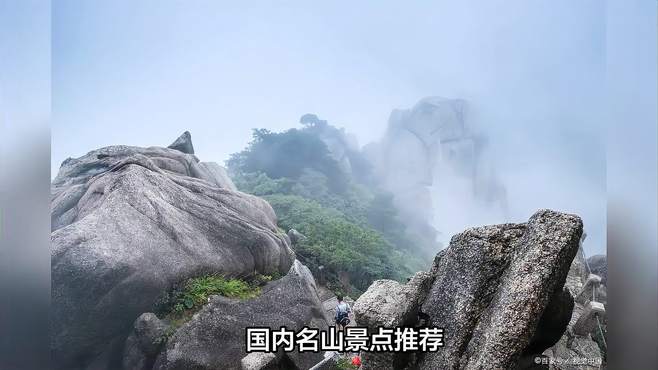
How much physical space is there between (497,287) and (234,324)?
123 inches

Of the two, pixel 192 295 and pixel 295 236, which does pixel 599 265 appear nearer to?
pixel 295 236

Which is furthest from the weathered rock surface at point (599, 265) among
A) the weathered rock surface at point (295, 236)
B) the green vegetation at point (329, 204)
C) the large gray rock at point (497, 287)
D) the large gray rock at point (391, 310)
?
the weathered rock surface at point (295, 236)

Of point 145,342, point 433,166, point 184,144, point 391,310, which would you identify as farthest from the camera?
point 433,166

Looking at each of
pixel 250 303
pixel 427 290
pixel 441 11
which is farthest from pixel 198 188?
pixel 441 11

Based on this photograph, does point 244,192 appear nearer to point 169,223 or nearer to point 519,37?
point 169,223

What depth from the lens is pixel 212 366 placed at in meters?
5.58

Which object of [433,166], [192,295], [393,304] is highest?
[433,166]

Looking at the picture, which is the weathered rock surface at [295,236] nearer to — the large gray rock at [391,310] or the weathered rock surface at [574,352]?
the large gray rock at [391,310]

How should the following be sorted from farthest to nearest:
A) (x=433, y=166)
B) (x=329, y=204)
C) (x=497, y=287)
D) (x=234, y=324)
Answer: (x=433, y=166) < (x=329, y=204) < (x=234, y=324) < (x=497, y=287)

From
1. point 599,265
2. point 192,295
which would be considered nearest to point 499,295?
point 599,265

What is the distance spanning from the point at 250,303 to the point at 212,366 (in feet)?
2.73

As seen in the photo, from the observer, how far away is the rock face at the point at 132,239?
5547 mm

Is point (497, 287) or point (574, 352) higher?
point (497, 287)

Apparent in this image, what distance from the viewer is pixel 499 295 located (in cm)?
404
